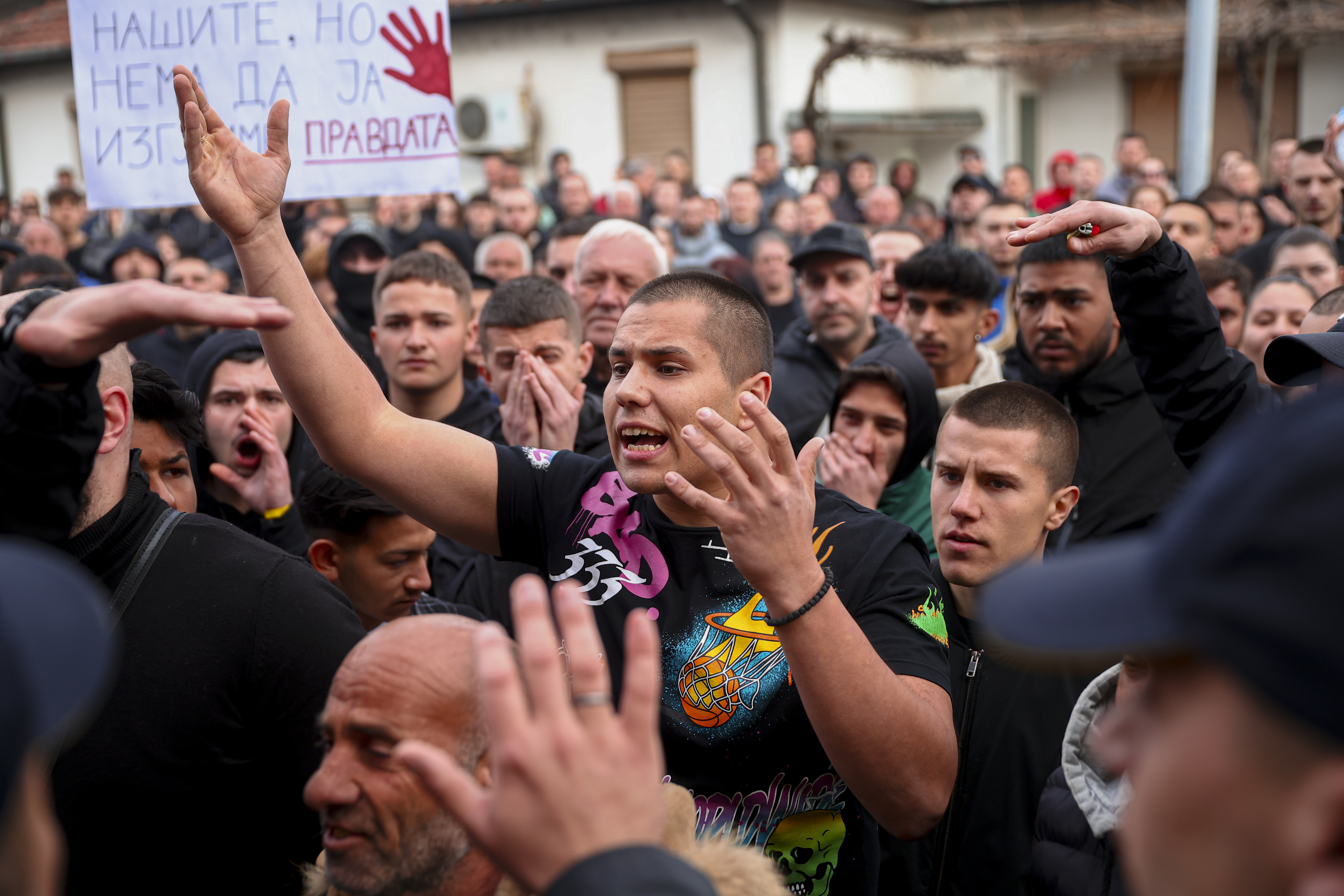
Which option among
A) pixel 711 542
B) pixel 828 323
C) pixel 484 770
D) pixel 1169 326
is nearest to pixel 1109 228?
pixel 1169 326

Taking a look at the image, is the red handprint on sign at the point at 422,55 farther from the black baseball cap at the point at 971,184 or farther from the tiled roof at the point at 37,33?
the tiled roof at the point at 37,33

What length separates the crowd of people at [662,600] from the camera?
95 centimetres

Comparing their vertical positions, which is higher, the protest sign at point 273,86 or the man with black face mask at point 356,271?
the protest sign at point 273,86

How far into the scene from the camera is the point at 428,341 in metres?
4.78

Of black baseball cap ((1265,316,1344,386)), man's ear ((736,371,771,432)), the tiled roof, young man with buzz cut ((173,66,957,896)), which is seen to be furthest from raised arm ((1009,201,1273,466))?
the tiled roof

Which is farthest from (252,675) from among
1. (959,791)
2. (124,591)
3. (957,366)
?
(957,366)

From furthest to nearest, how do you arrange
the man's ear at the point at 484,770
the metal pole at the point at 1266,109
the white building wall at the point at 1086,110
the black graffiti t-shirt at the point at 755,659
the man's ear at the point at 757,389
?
the white building wall at the point at 1086,110 < the metal pole at the point at 1266,109 < the man's ear at the point at 757,389 < the black graffiti t-shirt at the point at 755,659 < the man's ear at the point at 484,770

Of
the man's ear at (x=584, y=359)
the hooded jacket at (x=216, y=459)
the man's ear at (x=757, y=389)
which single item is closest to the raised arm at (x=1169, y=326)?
the man's ear at (x=757, y=389)

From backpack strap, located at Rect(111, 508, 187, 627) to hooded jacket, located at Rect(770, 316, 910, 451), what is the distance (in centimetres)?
306

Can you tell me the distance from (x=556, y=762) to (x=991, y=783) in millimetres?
1895

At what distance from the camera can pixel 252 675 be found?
84.3 inches

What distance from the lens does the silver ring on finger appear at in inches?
44.4

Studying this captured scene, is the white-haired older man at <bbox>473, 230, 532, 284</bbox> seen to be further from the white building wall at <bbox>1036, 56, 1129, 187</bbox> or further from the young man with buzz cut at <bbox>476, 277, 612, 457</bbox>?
the white building wall at <bbox>1036, 56, 1129, 187</bbox>

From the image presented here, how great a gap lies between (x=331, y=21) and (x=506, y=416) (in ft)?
4.73
